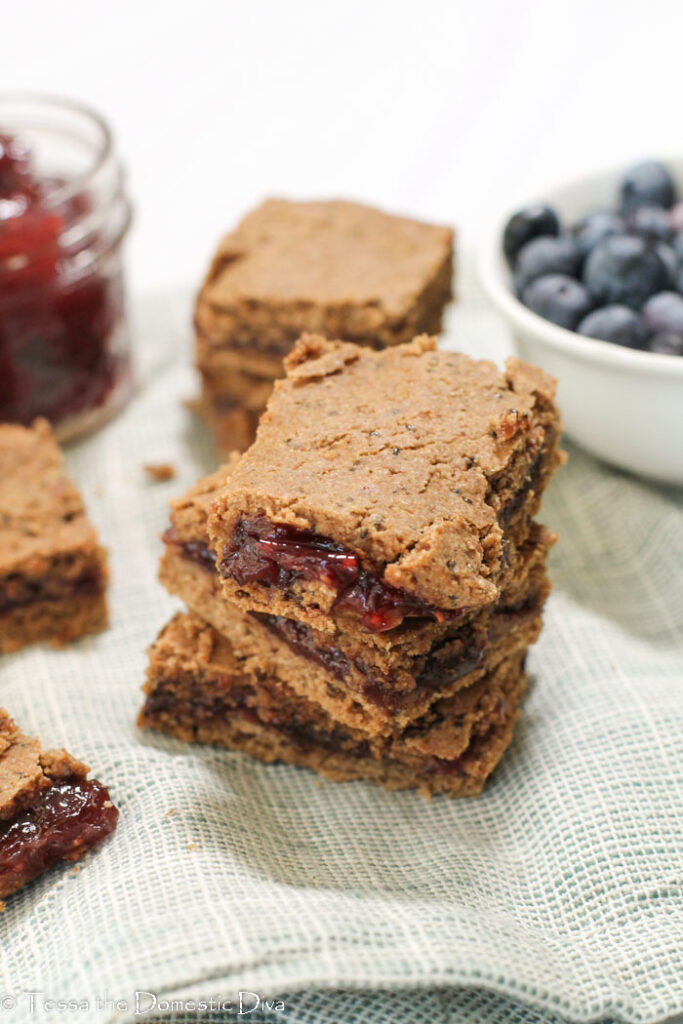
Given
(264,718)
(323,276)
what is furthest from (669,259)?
(264,718)

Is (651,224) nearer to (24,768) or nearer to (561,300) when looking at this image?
(561,300)

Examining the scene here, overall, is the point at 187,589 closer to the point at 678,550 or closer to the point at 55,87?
the point at 678,550

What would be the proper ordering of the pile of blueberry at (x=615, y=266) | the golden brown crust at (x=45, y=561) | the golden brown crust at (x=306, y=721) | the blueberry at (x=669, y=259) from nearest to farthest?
A: the golden brown crust at (x=306, y=721) < the golden brown crust at (x=45, y=561) < the pile of blueberry at (x=615, y=266) < the blueberry at (x=669, y=259)

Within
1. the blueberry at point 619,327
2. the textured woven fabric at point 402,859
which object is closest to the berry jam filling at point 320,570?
the textured woven fabric at point 402,859

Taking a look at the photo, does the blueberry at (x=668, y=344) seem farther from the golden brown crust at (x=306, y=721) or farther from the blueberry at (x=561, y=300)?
the golden brown crust at (x=306, y=721)

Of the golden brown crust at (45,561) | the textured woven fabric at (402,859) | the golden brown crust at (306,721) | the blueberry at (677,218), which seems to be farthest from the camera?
the blueberry at (677,218)

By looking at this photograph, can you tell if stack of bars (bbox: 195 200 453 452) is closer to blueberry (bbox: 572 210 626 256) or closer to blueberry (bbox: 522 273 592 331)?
blueberry (bbox: 522 273 592 331)

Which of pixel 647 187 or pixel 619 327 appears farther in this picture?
pixel 647 187
